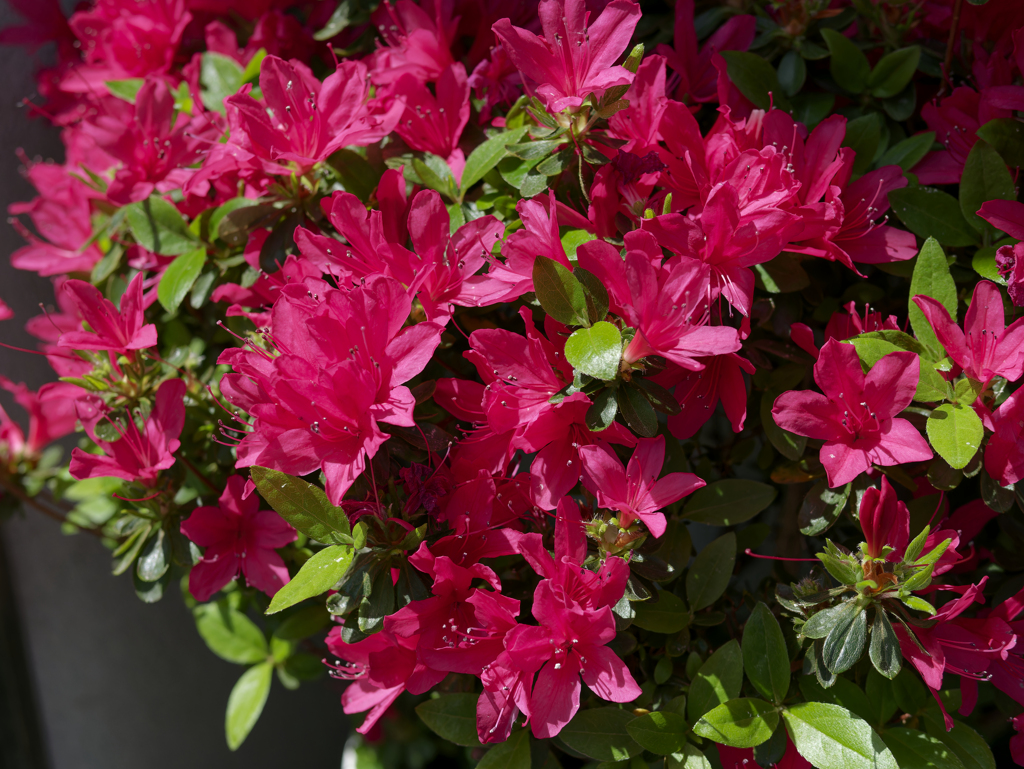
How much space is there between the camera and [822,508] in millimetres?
954

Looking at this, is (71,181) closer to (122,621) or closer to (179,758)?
(122,621)

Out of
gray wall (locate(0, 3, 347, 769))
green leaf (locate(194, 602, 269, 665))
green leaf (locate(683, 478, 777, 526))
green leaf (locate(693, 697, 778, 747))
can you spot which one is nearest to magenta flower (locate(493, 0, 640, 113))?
green leaf (locate(683, 478, 777, 526))

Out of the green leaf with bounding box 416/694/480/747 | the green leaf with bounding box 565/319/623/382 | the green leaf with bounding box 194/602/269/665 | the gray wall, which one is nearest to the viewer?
the green leaf with bounding box 565/319/623/382

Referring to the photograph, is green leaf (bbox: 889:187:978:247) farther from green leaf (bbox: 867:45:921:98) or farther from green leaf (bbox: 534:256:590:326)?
green leaf (bbox: 534:256:590:326)

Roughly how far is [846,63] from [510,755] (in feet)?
3.43

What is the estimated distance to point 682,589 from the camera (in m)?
1.08

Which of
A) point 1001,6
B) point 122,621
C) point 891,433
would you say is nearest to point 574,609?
point 891,433

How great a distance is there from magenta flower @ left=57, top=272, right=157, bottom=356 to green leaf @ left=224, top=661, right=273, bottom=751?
0.65 m

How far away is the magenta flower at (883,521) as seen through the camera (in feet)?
2.77

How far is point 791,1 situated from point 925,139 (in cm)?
28

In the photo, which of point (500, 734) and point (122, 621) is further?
point (122, 621)

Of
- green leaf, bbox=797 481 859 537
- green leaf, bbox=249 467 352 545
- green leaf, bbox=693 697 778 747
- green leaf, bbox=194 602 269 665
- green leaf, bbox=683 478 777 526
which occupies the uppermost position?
green leaf, bbox=249 467 352 545

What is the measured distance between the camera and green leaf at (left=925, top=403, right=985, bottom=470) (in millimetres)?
801

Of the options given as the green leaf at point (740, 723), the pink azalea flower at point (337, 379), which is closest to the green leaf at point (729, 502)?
the green leaf at point (740, 723)
